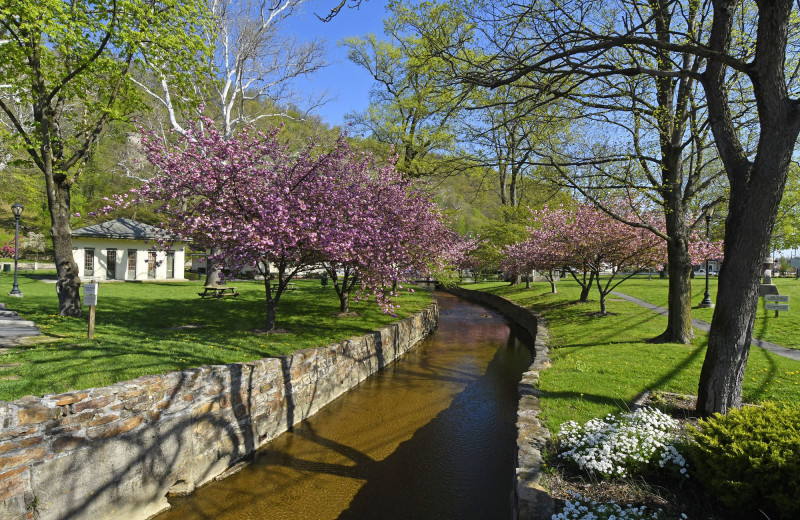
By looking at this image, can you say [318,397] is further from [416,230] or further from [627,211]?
[627,211]

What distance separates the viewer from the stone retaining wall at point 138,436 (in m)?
4.47

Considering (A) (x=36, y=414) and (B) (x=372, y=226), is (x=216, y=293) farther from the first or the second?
(A) (x=36, y=414)

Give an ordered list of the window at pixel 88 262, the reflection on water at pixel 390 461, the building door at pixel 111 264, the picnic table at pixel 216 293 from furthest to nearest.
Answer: the building door at pixel 111 264 < the window at pixel 88 262 < the picnic table at pixel 216 293 < the reflection on water at pixel 390 461

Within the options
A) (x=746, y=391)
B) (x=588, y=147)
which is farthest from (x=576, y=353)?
(x=588, y=147)

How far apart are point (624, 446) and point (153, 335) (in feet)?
30.1

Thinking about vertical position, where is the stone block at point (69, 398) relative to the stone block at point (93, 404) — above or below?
above

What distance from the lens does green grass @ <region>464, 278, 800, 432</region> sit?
6855 mm

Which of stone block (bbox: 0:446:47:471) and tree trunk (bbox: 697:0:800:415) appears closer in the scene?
stone block (bbox: 0:446:47:471)

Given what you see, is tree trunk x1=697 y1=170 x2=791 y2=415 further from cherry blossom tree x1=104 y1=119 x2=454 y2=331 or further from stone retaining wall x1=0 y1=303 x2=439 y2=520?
cherry blossom tree x1=104 y1=119 x2=454 y2=331

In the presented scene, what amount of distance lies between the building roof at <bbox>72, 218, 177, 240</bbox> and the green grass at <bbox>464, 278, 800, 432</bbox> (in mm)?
24034

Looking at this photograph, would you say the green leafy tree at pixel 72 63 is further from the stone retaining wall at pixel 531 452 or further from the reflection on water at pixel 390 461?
the stone retaining wall at pixel 531 452

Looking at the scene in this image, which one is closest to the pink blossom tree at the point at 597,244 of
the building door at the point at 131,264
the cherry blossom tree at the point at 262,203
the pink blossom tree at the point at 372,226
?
the pink blossom tree at the point at 372,226

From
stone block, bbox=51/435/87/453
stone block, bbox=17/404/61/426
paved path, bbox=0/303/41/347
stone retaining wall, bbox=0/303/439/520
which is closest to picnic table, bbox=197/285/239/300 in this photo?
paved path, bbox=0/303/41/347

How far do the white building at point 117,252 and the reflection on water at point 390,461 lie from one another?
2076 centimetres
